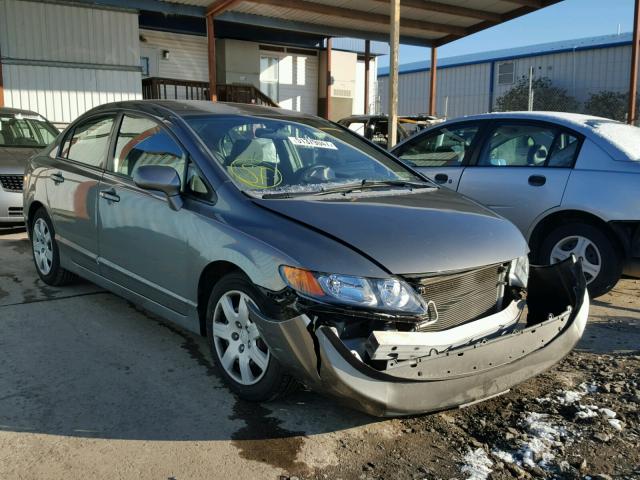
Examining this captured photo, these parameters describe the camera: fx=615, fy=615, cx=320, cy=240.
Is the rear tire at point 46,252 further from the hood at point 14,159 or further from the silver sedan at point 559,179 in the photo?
the silver sedan at point 559,179

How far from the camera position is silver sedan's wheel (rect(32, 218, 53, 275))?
18.0 feet

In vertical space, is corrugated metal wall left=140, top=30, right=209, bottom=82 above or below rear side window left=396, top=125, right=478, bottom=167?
above

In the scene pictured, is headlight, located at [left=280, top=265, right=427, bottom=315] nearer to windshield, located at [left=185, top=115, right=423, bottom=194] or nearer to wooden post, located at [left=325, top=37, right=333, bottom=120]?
windshield, located at [left=185, top=115, right=423, bottom=194]

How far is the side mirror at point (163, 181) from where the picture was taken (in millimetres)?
3631

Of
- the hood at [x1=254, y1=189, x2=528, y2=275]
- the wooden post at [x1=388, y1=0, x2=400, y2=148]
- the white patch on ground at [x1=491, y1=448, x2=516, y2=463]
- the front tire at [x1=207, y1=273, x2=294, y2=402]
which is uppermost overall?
the wooden post at [x1=388, y1=0, x2=400, y2=148]

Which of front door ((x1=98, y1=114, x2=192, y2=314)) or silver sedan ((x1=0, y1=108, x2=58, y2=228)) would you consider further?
silver sedan ((x1=0, y1=108, x2=58, y2=228))

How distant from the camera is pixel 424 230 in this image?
10.4ft

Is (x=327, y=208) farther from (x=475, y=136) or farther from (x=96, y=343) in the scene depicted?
(x=475, y=136)

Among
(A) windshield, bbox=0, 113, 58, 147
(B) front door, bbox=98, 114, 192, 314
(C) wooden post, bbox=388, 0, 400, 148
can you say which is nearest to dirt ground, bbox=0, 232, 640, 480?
(B) front door, bbox=98, 114, 192, 314

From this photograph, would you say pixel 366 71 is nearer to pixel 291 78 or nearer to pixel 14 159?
pixel 291 78

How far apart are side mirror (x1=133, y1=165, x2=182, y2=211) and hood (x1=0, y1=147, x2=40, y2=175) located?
5.10m

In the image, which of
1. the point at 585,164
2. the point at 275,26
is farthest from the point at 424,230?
the point at 275,26

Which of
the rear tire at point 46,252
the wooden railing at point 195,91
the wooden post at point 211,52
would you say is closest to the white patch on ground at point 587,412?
the rear tire at point 46,252

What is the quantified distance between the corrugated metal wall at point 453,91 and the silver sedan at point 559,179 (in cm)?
2281
